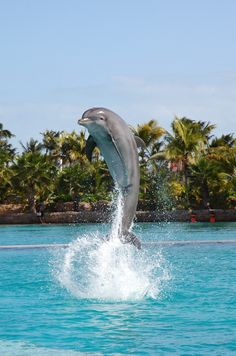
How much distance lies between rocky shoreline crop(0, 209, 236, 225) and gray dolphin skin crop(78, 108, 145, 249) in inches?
1230

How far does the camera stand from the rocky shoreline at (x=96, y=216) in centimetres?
4088

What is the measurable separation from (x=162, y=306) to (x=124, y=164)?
2224 millimetres

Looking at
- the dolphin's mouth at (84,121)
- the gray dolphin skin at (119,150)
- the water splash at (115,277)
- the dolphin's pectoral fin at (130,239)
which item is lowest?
the water splash at (115,277)

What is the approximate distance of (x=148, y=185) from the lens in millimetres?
43000

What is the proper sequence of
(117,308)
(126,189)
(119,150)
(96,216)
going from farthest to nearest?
1. (96,216)
2. (117,308)
3. (126,189)
4. (119,150)

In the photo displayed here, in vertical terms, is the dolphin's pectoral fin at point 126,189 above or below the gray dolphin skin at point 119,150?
below

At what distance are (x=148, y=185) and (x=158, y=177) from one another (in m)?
1.57

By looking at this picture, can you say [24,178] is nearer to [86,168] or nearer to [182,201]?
[86,168]

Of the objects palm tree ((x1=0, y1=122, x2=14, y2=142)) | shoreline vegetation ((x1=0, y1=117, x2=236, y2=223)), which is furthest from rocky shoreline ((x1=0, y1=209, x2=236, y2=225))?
palm tree ((x1=0, y1=122, x2=14, y2=142))

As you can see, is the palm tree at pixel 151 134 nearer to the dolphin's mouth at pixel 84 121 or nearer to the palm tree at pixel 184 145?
the palm tree at pixel 184 145

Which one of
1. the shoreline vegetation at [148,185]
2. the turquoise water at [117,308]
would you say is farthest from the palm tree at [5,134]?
the turquoise water at [117,308]

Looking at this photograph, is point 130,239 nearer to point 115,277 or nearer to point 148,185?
point 115,277

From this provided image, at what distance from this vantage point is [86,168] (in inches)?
1769

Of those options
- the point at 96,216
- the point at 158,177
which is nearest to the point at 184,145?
the point at 158,177
